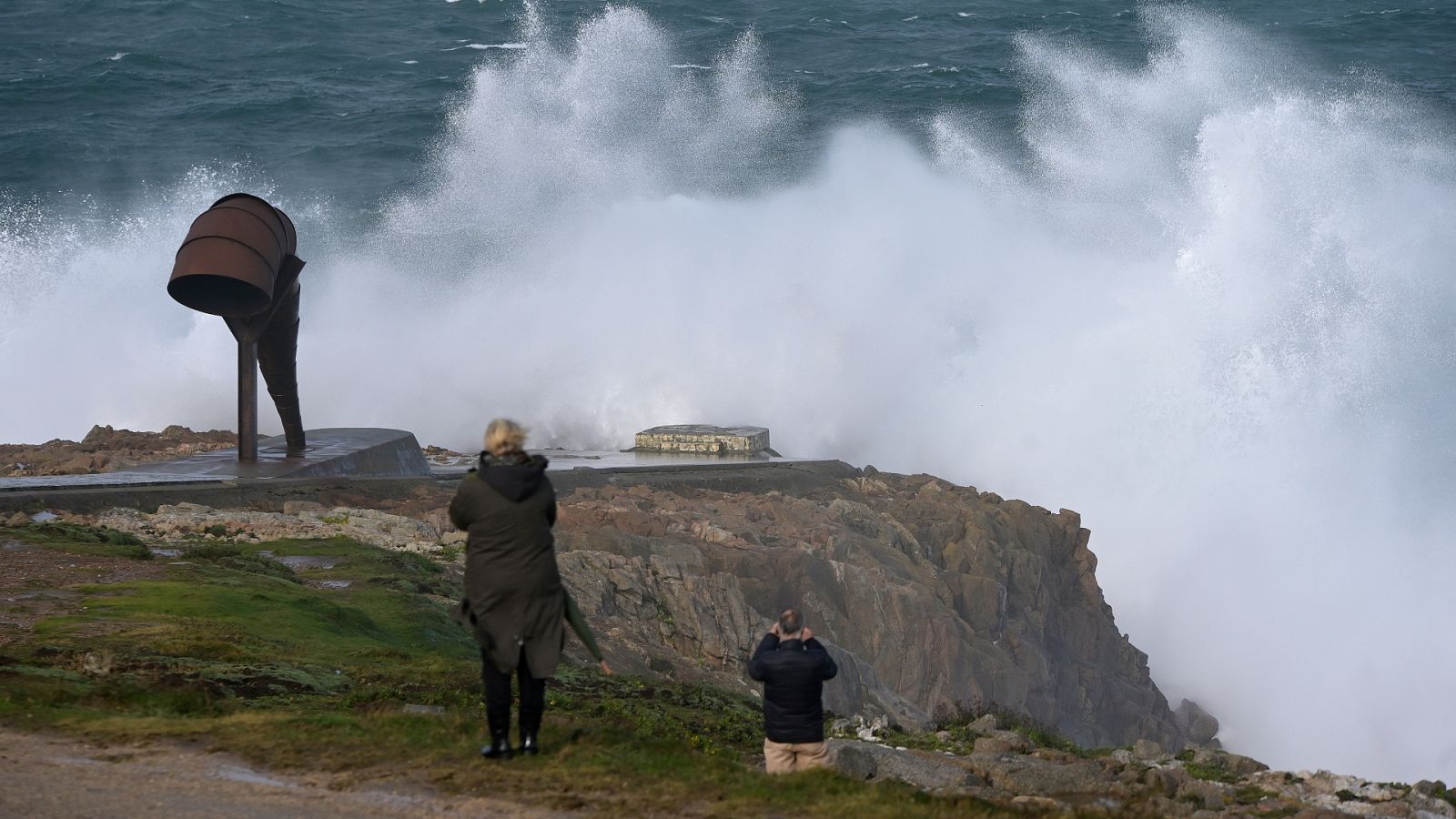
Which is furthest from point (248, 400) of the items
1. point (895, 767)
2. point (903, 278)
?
point (903, 278)

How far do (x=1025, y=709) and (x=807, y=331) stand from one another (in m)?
17.6

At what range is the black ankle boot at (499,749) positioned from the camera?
6812 millimetres

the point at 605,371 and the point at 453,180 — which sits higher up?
the point at 453,180

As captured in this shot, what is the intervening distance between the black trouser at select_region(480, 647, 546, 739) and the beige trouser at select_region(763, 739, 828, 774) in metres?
1.16

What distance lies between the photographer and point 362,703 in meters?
8.31

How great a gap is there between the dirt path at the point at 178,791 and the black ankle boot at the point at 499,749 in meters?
0.46

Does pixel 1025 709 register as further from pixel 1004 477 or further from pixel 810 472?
pixel 1004 477

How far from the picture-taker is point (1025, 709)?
59.6 feet

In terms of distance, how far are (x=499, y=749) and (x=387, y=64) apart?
5317 cm

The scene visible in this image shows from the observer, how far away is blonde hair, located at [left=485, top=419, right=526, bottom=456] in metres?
6.59

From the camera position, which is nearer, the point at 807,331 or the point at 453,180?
the point at 807,331

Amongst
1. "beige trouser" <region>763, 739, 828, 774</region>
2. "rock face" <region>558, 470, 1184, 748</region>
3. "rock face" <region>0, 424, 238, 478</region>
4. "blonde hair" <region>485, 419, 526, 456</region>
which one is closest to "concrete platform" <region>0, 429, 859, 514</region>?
"rock face" <region>558, 470, 1184, 748</region>

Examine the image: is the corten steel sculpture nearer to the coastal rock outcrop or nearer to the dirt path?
the coastal rock outcrop

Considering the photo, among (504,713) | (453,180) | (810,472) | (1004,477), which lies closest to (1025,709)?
(810,472)
